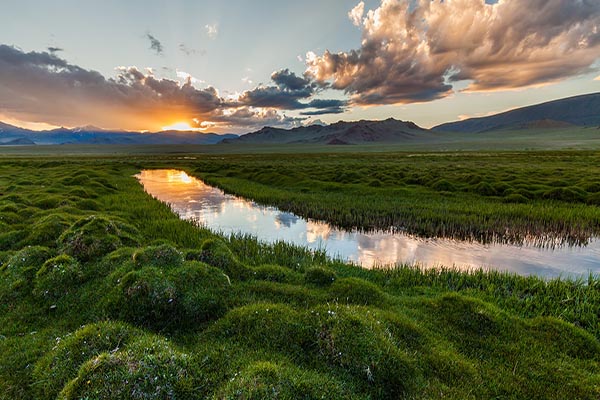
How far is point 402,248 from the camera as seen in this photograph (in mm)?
19266

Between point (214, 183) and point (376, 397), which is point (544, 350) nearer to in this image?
point (376, 397)

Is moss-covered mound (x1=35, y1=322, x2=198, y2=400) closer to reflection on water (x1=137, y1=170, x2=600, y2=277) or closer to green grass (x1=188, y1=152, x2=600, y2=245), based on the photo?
reflection on water (x1=137, y1=170, x2=600, y2=277)

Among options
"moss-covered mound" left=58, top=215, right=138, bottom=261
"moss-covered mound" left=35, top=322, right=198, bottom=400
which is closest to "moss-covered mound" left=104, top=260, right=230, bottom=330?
"moss-covered mound" left=35, top=322, right=198, bottom=400

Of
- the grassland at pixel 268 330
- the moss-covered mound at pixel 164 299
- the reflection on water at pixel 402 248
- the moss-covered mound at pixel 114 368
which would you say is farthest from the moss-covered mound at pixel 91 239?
the reflection on water at pixel 402 248

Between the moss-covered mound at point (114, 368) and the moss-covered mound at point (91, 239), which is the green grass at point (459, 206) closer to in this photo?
the moss-covered mound at point (91, 239)

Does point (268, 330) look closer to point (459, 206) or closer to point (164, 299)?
point (164, 299)

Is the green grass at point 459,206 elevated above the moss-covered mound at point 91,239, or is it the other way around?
the moss-covered mound at point 91,239

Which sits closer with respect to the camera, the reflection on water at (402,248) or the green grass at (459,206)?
the reflection on water at (402,248)

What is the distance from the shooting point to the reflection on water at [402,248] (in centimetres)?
1641

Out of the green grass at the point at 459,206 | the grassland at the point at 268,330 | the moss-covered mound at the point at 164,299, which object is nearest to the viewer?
the grassland at the point at 268,330

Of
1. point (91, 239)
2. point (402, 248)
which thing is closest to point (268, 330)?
point (91, 239)

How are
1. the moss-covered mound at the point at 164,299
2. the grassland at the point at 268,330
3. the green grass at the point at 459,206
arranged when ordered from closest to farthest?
the grassland at the point at 268,330 < the moss-covered mound at the point at 164,299 < the green grass at the point at 459,206

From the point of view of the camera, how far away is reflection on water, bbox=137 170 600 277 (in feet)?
53.8

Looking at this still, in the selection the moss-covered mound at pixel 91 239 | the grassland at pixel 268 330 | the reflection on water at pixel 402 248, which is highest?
the moss-covered mound at pixel 91 239
